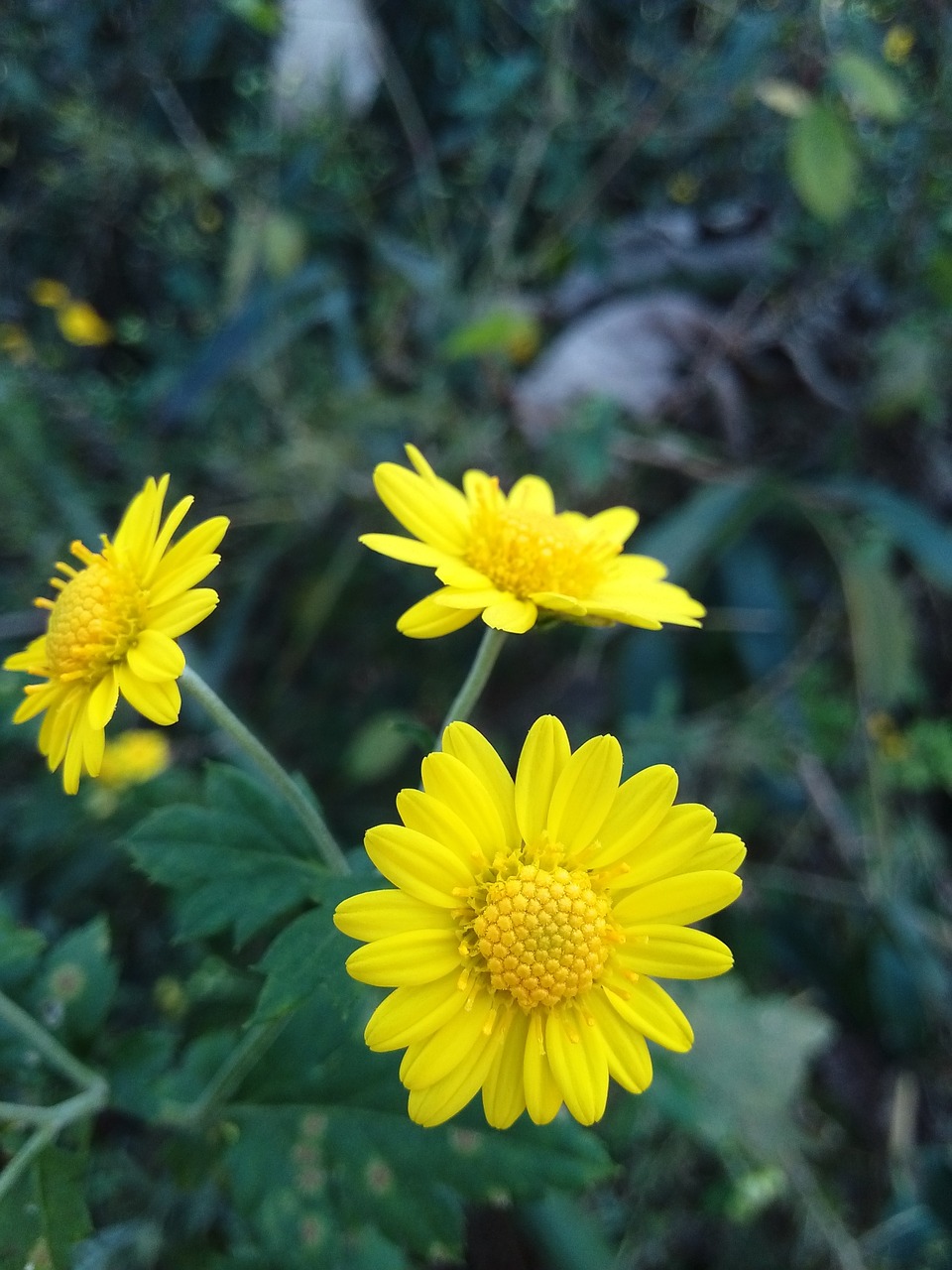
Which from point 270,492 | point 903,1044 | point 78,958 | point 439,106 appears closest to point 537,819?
point 78,958

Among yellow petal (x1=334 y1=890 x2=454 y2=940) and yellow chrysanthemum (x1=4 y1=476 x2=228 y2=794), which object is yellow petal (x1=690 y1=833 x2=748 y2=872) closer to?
yellow petal (x1=334 y1=890 x2=454 y2=940)

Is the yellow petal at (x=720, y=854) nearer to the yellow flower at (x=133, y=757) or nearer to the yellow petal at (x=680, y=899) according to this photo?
the yellow petal at (x=680, y=899)

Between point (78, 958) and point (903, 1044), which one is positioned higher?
point (78, 958)

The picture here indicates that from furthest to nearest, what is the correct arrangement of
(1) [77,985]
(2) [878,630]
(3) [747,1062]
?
(2) [878,630] < (3) [747,1062] < (1) [77,985]

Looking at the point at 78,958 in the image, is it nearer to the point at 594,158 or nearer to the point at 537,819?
the point at 537,819

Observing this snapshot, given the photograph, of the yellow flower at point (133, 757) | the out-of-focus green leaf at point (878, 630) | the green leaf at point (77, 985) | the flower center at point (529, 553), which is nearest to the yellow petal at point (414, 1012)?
the flower center at point (529, 553)

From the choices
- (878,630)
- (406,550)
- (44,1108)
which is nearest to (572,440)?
(878,630)

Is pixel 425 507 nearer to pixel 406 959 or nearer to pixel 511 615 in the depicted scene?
pixel 511 615

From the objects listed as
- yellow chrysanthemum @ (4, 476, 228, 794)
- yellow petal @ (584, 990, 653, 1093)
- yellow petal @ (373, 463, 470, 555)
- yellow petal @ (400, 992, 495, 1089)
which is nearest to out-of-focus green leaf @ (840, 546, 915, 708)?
yellow petal @ (373, 463, 470, 555)
